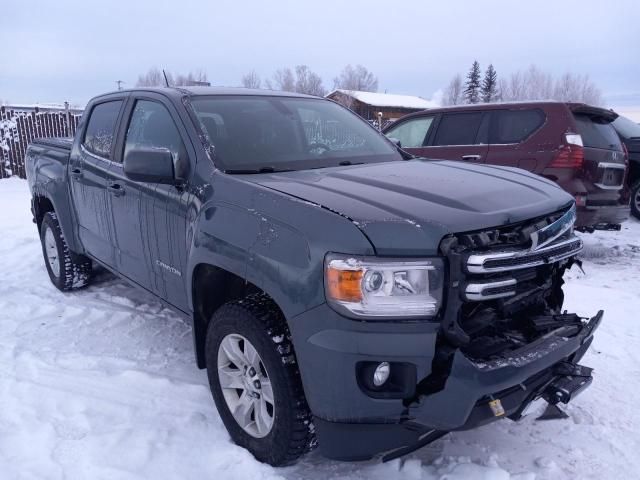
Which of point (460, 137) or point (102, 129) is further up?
point (102, 129)

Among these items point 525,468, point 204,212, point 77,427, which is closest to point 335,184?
point 204,212

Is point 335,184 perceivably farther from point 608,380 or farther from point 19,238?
point 19,238

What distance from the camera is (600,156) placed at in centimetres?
571

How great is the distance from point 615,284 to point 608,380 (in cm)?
216

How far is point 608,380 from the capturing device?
319 cm

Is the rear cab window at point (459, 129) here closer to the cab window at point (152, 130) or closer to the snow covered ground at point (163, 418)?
the snow covered ground at point (163, 418)

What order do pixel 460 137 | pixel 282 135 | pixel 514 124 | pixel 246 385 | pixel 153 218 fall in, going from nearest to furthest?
pixel 246 385
pixel 153 218
pixel 282 135
pixel 514 124
pixel 460 137

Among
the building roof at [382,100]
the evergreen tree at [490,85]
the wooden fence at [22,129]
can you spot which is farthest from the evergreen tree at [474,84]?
the wooden fence at [22,129]

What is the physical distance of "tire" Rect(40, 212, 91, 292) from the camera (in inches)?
187

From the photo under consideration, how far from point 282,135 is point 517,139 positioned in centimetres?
388

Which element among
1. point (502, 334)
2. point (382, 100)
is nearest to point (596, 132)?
point (502, 334)

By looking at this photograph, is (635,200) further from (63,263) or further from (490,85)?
(490,85)

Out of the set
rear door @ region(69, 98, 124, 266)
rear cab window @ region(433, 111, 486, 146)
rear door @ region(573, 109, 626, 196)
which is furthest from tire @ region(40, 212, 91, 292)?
rear door @ region(573, 109, 626, 196)

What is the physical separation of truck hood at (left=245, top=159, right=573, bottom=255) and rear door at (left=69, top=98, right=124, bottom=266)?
171 centimetres
